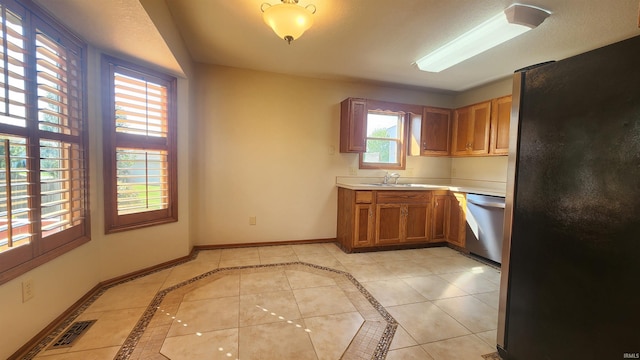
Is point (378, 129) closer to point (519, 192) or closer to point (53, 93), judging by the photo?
point (519, 192)

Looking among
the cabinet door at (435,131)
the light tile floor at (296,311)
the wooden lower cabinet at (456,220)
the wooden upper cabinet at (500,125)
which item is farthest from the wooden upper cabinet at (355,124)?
the wooden upper cabinet at (500,125)

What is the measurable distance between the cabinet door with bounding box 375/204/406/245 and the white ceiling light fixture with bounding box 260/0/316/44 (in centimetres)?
234

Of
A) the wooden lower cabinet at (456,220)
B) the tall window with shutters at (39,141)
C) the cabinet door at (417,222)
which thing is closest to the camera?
the tall window with shutters at (39,141)

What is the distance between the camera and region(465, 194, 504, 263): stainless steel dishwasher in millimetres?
2999

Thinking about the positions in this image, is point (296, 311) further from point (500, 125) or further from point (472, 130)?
point (472, 130)

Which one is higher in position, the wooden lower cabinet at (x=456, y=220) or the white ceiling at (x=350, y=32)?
the white ceiling at (x=350, y=32)

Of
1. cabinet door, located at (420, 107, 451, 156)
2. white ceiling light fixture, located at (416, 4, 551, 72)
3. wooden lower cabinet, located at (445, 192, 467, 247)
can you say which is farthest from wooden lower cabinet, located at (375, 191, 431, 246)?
white ceiling light fixture, located at (416, 4, 551, 72)

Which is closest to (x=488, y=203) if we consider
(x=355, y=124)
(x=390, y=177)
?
(x=390, y=177)

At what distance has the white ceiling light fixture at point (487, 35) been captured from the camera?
2.00 metres

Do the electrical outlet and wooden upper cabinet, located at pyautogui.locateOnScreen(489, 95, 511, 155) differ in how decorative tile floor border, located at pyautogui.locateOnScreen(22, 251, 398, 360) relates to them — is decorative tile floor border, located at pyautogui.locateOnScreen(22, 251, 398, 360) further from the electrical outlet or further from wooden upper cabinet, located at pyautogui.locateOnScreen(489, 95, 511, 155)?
wooden upper cabinet, located at pyautogui.locateOnScreen(489, 95, 511, 155)

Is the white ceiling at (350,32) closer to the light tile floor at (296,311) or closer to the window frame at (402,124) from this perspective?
the window frame at (402,124)

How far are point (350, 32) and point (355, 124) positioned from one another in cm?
135

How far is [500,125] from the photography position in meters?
3.34

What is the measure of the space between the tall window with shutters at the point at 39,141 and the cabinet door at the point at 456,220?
4117 millimetres
